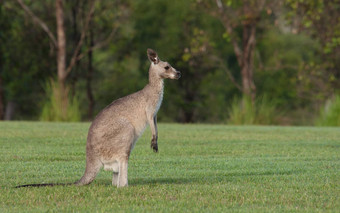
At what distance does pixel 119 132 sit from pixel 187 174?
6.38 feet

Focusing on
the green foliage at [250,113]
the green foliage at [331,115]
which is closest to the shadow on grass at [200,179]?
the green foliage at [250,113]

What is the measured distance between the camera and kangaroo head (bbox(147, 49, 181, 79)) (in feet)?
28.1

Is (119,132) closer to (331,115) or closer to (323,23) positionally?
(331,115)

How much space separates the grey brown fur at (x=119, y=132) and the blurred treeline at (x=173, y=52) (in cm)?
1998

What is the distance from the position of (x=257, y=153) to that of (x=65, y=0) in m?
23.9

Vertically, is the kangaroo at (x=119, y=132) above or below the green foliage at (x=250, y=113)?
above

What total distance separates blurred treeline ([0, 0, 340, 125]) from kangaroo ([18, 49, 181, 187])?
19974 mm

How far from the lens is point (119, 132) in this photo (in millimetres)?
7914

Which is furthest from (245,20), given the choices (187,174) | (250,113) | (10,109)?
(187,174)

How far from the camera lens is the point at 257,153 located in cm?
1243

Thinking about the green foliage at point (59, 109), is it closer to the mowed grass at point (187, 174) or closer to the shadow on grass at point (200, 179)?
the mowed grass at point (187, 174)

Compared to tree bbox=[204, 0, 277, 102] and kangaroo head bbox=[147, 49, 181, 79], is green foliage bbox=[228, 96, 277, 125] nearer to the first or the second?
tree bbox=[204, 0, 277, 102]

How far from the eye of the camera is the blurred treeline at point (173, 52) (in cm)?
3080

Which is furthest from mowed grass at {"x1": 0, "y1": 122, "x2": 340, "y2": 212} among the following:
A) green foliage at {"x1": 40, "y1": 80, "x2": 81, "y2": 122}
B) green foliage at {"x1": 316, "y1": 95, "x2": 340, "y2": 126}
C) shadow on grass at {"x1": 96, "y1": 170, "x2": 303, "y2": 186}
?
green foliage at {"x1": 316, "y1": 95, "x2": 340, "y2": 126}
